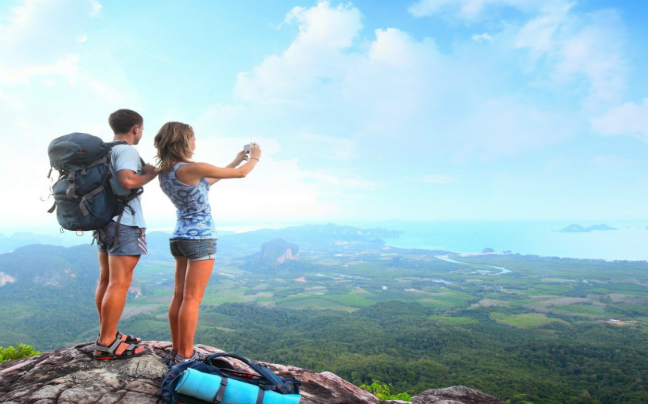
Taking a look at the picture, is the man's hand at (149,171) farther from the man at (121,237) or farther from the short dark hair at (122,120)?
the short dark hair at (122,120)

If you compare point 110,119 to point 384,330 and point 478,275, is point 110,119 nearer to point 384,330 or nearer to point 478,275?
point 384,330

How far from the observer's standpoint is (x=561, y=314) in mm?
80250

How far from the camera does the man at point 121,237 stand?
3117mm

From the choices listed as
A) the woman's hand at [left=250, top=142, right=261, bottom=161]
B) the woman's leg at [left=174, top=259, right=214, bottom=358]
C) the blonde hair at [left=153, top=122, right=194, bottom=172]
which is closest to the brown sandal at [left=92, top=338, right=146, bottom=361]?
the woman's leg at [left=174, top=259, right=214, bottom=358]

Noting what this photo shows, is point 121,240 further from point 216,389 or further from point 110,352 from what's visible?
point 216,389

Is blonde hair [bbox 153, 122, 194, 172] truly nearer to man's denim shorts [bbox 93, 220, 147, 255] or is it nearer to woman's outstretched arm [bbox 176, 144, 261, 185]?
woman's outstretched arm [bbox 176, 144, 261, 185]

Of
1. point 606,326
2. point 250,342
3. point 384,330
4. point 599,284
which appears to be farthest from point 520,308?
point 250,342

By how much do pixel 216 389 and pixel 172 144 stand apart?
2.24 meters

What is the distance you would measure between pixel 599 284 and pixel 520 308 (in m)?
55.1

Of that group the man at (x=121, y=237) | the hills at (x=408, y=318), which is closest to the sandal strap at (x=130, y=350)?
the man at (x=121, y=237)

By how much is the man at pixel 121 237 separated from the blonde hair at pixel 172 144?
0.52 ft

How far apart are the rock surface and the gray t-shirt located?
56.4 inches

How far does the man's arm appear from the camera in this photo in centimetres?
305

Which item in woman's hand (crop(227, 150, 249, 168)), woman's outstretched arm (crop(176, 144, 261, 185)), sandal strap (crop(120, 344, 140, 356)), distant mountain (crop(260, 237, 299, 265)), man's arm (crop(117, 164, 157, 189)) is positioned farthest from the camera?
distant mountain (crop(260, 237, 299, 265))
